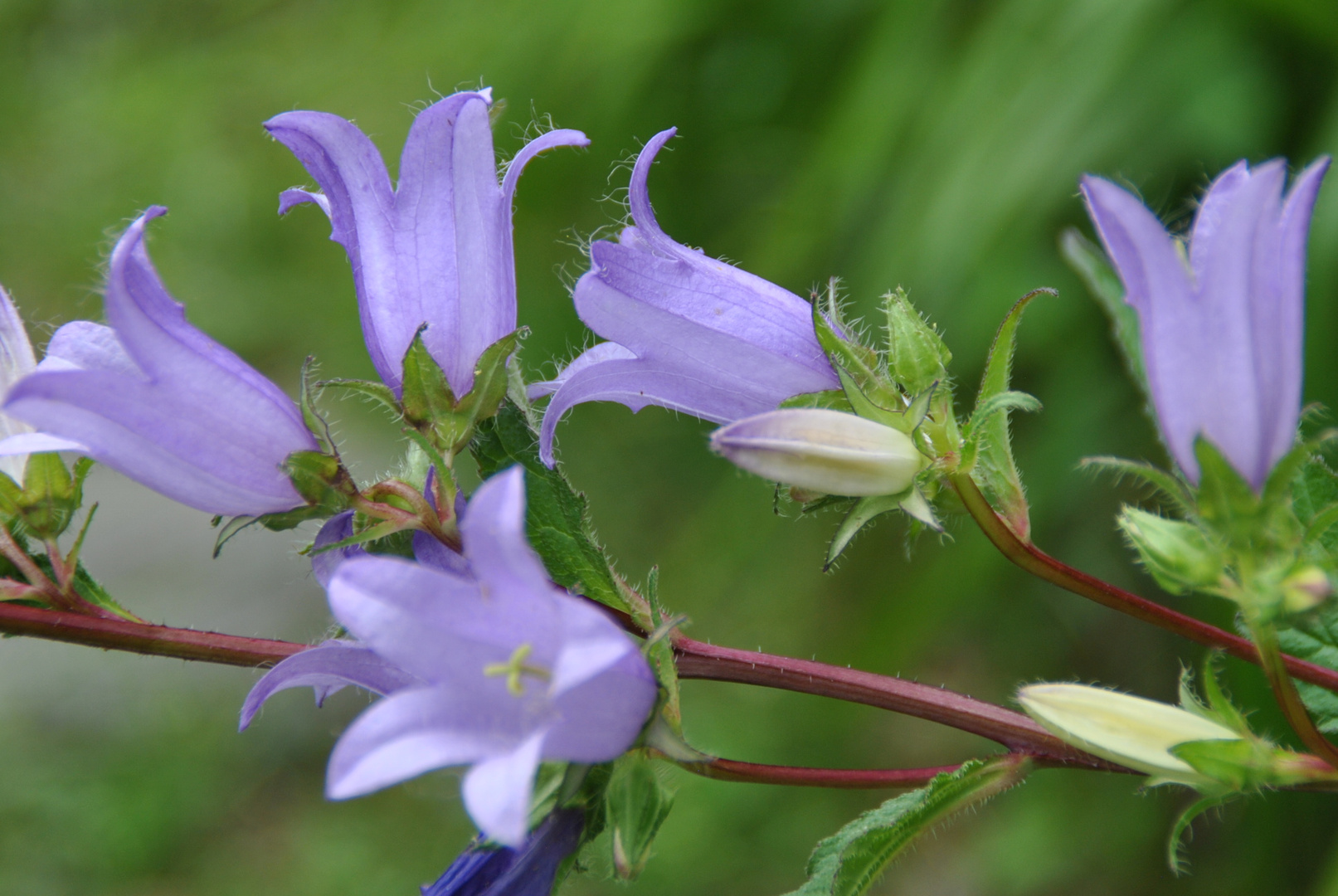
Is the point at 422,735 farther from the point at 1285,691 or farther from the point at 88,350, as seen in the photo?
the point at 1285,691

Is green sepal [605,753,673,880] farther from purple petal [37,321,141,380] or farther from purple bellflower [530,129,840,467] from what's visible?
purple petal [37,321,141,380]

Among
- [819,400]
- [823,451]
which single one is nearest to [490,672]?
[823,451]

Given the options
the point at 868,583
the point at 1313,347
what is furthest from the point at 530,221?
the point at 1313,347

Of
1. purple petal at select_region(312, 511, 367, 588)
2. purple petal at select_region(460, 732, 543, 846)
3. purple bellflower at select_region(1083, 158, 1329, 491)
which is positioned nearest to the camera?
purple petal at select_region(460, 732, 543, 846)

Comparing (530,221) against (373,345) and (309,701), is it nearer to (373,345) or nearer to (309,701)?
(309,701)

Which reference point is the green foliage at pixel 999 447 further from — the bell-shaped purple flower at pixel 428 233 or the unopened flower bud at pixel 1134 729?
the bell-shaped purple flower at pixel 428 233

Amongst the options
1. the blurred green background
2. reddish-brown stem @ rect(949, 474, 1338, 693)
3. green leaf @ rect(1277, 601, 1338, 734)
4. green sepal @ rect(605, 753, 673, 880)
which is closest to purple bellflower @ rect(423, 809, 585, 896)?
green sepal @ rect(605, 753, 673, 880)

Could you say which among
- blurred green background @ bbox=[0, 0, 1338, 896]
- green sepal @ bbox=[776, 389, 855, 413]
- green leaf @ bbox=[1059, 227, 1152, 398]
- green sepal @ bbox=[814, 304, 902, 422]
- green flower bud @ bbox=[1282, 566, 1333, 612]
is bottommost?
blurred green background @ bbox=[0, 0, 1338, 896]
